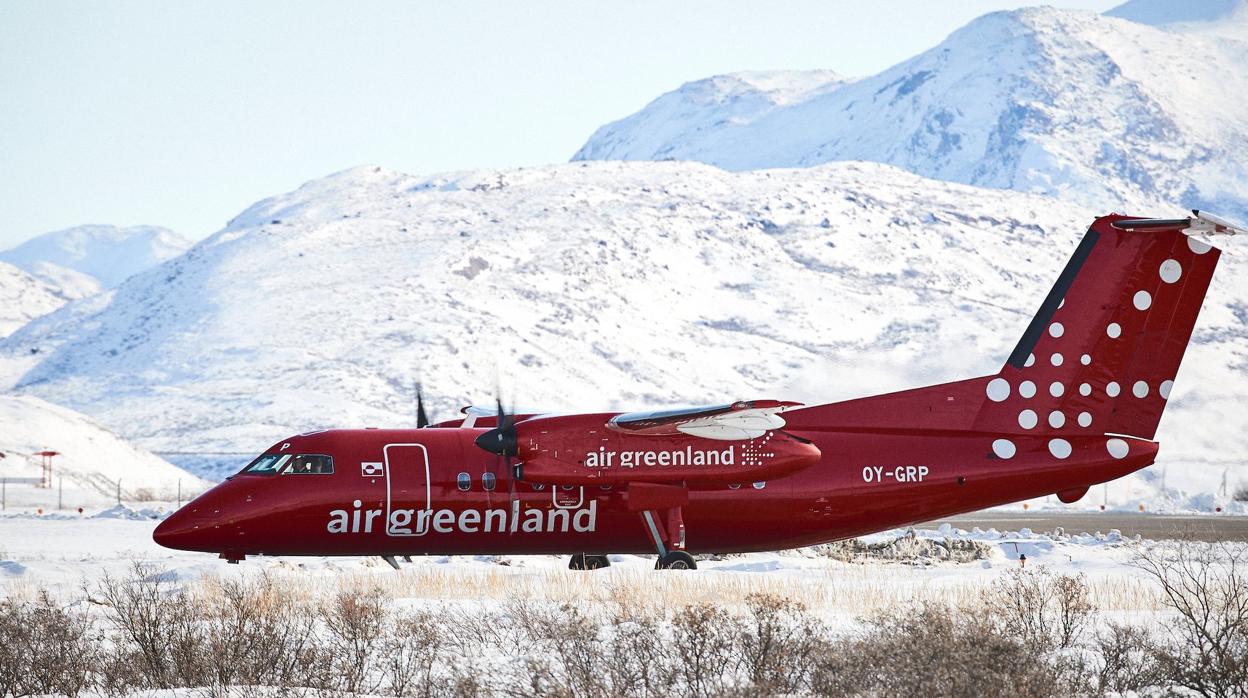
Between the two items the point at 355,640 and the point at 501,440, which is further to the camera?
the point at 501,440

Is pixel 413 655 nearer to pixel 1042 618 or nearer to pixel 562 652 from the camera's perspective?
pixel 562 652

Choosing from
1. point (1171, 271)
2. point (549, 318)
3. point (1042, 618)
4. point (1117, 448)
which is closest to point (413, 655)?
point (1042, 618)

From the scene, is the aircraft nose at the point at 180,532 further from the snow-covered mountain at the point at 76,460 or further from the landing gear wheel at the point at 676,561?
the snow-covered mountain at the point at 76,460

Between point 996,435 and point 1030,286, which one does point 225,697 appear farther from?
point 1030,286

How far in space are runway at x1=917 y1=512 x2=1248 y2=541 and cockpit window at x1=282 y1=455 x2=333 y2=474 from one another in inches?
848

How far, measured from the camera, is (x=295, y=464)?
24406 mm

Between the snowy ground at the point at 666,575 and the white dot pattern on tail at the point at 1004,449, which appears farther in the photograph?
the white dot pattern on tail at the point at 1004,449

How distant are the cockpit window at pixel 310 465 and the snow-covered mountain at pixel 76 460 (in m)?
49.5

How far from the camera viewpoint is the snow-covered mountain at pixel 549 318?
136 m

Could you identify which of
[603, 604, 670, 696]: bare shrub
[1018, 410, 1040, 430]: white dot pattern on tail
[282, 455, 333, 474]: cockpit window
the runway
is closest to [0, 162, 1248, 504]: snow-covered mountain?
the runway

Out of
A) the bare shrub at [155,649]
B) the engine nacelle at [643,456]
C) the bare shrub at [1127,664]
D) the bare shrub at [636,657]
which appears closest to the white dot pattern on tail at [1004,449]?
the engine nacelle at [643,456]

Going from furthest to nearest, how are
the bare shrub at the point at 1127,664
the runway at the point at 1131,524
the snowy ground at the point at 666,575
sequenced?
the runway at the point at 1131,524
the snowy ground at the point at 666,575
the bare shrub at the point at 1127,664

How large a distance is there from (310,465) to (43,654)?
9096mm

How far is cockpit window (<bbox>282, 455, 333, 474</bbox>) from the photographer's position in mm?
24312
